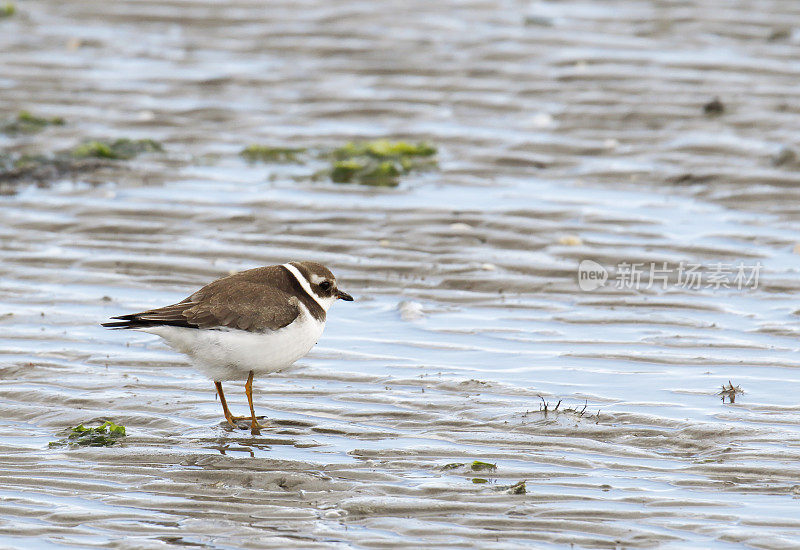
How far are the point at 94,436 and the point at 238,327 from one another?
109 centimetres

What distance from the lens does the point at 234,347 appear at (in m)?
7.33

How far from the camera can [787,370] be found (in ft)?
26.1

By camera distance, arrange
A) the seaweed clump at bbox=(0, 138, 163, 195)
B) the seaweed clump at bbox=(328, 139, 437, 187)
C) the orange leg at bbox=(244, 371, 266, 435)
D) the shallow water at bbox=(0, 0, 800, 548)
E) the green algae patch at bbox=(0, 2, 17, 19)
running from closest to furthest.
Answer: the shallow water at bbox=(0, 0, 800, 548), the orange leg at bbox=(244, 371, 266, 435), the seaweed clump at bbox=(328, 139, 437, 187), the seaweed clump at bbox=(0, 138, 163, 195), the green algae patch at bbox=(0, 2, 17, 19)

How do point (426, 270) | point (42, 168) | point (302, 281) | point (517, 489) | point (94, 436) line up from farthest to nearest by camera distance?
point (42, 168) < point (426, 270) < point (302, 281) < point (94, 436) < point (517, 489)

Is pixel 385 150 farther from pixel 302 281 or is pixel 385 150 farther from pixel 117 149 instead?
pixel 302 281

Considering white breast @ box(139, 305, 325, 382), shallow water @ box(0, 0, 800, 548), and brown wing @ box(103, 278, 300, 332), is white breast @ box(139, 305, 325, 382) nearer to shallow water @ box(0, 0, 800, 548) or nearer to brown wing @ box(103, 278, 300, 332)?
brown wing @ box(103, 278, 300, 332)

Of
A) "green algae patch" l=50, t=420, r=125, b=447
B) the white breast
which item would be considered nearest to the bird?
the white breast

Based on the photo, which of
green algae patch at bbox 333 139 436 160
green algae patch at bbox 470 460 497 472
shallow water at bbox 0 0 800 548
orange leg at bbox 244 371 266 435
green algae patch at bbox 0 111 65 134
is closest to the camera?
shallow water at bbox 0 0 800 548

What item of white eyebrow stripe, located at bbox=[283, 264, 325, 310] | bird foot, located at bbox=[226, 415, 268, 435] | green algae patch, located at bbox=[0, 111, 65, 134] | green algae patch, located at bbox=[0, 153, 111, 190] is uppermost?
green algae patch, located at bbox=[0, 111, 65, 134]

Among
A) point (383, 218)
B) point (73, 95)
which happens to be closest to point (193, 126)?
point (73, 95)

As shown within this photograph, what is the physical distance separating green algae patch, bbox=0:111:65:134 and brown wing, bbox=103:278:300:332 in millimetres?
7052

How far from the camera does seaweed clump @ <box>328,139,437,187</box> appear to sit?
488 inches

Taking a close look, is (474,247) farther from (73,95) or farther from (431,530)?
(73,95)

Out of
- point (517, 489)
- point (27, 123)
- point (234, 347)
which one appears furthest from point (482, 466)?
point (27, 123)
